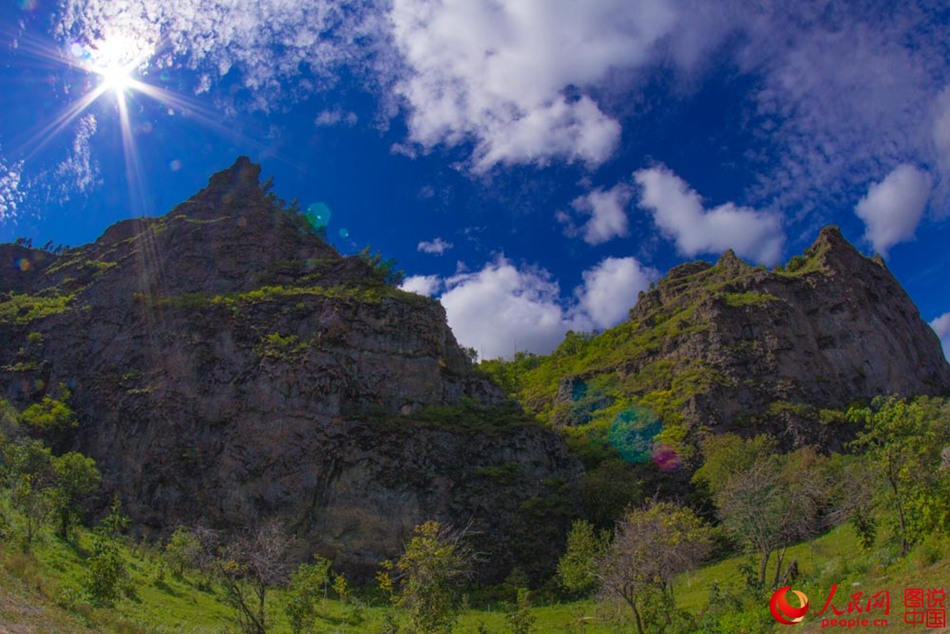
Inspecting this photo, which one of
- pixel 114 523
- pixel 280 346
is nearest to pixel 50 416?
pixel 114 523

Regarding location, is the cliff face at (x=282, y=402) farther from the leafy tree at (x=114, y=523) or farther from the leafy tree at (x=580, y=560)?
the leafy tree at (x=580, y=560)

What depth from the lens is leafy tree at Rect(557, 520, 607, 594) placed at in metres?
43.4

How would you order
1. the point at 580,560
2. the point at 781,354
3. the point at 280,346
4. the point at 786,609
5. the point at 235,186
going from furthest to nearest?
the point at 235,186 < the point at 781,354 < the point at 280,346 < the point at 580,560 < the point at 786,609

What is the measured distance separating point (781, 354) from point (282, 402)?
6626cm

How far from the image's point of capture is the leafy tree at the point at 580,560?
4343cm

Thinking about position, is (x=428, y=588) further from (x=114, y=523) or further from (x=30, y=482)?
(x=114, y=523)

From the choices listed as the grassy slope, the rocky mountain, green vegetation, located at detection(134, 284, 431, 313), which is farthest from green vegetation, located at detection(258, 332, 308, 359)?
the rocky mountain

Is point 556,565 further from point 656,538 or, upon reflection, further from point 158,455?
point 158,455

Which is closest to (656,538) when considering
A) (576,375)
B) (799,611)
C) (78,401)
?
(799,611)

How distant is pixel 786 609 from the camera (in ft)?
76.0

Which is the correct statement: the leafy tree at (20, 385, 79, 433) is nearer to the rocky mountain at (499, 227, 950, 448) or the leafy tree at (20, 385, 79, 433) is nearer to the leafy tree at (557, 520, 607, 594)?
the leafy tree at (557, 520, 607, 594)

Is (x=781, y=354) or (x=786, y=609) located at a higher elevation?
(x=781, y=354)

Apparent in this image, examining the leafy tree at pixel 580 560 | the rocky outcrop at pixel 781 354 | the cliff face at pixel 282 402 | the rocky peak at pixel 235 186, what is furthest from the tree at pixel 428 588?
the rocky peak at pixel 235 186

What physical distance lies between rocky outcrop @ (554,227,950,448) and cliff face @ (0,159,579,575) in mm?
25545
